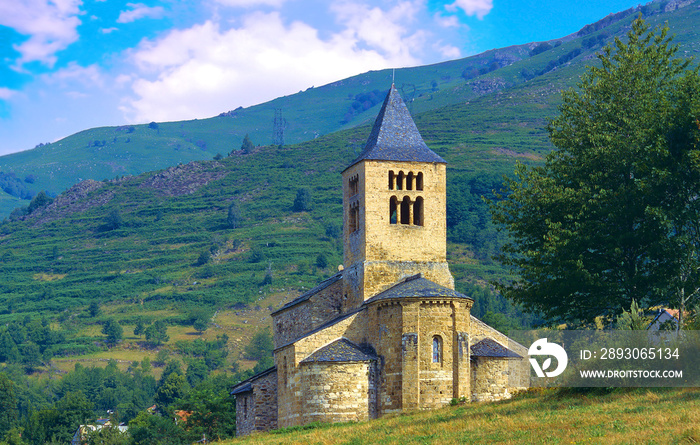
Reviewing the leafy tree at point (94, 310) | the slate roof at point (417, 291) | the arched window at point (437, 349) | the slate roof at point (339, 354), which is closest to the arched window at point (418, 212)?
the slate roof at point (417, 291)

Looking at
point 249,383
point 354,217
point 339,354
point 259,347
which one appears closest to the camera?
point 339,354

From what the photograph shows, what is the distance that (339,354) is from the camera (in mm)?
43406

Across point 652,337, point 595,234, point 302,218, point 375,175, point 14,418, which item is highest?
point 302,218

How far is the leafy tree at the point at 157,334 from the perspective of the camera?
153 metres

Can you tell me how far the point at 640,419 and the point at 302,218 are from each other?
172m

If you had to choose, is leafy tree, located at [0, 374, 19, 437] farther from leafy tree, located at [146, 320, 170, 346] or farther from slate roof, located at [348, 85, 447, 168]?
slate roof, located at [348, 85, 447, 168]

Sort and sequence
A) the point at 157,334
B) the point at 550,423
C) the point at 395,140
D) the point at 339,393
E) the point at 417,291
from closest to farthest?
the point at 550,423
the point at 339,393
the point at 417,291
the point at 395,140
the point at 157,334

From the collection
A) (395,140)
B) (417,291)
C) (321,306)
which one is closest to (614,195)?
(417,291)

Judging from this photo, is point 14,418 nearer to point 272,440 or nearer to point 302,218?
point 272,440

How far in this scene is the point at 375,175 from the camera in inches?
1939

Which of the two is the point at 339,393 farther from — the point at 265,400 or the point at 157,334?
the point at 157,334

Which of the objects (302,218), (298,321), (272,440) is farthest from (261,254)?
(272,440)

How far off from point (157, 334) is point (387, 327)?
381 feet

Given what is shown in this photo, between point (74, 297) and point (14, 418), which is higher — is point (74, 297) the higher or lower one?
the higher one
